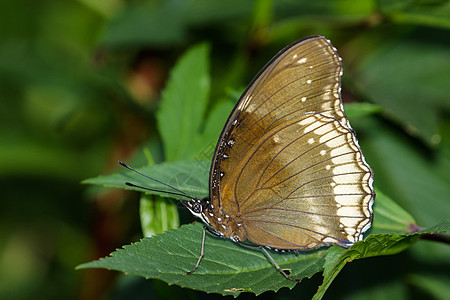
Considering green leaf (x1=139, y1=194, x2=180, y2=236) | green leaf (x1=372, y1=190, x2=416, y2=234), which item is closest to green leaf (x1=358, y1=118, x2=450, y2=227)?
green leaf (x1=372, y1=190, x2=416, y2=234)

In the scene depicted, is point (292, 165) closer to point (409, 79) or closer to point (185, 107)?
point (185, 107)

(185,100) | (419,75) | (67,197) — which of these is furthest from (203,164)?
(67,197)

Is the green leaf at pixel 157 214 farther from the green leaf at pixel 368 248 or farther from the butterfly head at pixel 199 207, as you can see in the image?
the green leaf at pixel 368 248

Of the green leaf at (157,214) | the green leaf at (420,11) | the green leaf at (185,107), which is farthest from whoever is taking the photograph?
the green leaf at (420,11)

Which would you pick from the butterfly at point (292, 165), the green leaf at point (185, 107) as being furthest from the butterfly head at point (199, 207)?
the green leaf at point (185, 107)

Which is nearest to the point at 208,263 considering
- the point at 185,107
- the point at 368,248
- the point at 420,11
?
the point at 368,248

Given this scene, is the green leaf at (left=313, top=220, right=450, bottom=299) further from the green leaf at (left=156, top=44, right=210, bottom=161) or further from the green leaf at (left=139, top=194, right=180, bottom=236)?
the green leaf at (left=156, top=44, right=210, bottom=161)

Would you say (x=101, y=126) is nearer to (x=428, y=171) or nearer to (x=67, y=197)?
(x=67, y=197)
